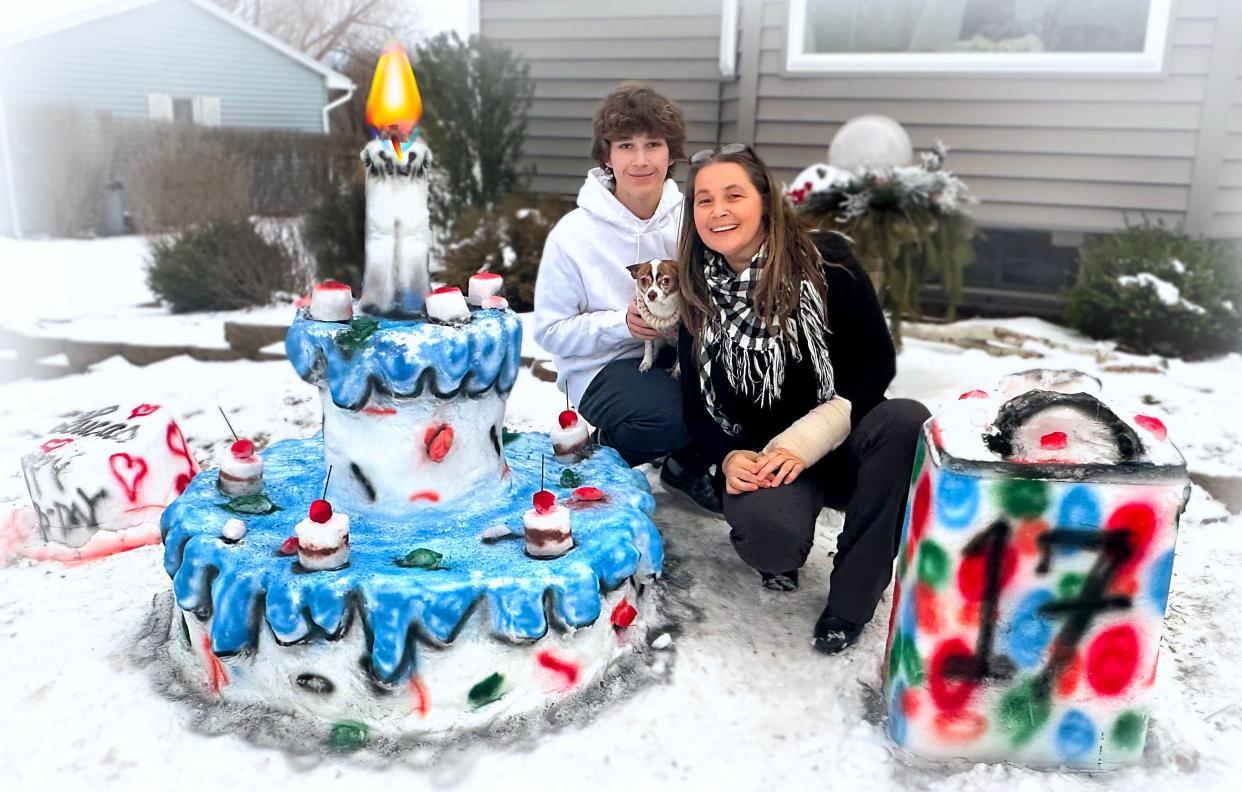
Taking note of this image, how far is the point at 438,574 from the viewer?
1874 mm

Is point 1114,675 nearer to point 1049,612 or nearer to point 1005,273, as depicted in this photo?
point 1049,612

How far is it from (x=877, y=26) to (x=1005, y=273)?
6.89 ft

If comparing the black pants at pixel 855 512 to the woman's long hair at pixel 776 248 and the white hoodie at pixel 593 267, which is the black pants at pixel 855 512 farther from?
the white hoodie at pixel 593 267

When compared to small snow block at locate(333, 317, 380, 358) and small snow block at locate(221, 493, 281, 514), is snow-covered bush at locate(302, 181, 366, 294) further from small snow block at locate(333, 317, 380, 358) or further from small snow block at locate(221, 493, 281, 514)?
small snow block at locate(333, 317, 380, 358)

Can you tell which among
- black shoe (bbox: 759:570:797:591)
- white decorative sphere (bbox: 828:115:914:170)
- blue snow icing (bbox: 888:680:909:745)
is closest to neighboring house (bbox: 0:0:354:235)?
white decorative sphere (bbox: 828:115:914:170)

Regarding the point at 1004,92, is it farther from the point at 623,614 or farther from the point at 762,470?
the point at 623,614

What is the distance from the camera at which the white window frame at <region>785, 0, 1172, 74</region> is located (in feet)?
18.0

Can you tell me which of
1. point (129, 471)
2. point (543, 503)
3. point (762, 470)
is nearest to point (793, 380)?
point (762, 470)

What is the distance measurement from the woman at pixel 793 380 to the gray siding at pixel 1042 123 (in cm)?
423

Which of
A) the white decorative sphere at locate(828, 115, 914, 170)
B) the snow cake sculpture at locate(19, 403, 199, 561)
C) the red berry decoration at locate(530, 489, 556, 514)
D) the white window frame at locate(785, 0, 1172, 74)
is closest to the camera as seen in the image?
the red berry decoration at locate(530, 489, 556, 514)

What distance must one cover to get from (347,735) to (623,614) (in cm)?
67

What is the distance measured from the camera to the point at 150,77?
15.0 metres

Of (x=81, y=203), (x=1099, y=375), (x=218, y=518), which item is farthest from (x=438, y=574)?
(x=81, y=203)

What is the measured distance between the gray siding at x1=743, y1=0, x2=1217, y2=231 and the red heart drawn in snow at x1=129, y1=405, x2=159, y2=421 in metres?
4.83
